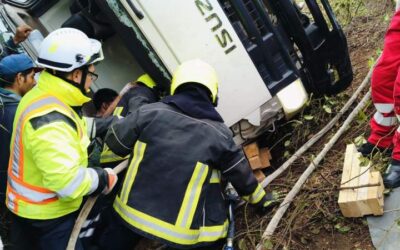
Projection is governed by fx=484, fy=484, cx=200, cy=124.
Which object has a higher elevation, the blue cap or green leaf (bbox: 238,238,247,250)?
the blue cap

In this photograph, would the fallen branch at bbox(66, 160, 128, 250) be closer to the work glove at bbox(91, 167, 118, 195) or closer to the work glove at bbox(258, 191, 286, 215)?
the work glove at bbox(91, 167, 118, 195)

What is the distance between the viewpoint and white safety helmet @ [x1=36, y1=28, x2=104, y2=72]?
280 centimetres

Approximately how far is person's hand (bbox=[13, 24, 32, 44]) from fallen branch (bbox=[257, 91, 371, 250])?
2.31 metres

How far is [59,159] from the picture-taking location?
252 centimetres

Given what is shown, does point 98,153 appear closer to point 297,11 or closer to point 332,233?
point 332,233

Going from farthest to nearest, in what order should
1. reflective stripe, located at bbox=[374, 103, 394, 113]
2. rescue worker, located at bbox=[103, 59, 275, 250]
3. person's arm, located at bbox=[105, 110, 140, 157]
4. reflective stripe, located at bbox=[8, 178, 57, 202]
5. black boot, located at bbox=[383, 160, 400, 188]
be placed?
reflective stripe, located at bbox=[374, 103, 394, 113], black boot, located at bbox=[383, 160, 400, 188], person's arm, located at bbox=[105, 110, 140, 157], rescue worker, located at bbox=[103, 59, 275, 250], reflective stripe, located at bbox=[8, 178, 57, 202]

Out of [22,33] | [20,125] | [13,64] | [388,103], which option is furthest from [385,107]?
[22,33]

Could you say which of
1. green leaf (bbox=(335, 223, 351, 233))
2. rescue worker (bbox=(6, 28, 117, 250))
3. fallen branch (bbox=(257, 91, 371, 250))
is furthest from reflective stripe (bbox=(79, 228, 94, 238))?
green leaf (bbox=(335, 223, 351, 233))

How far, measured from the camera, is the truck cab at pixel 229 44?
3293 millimetres

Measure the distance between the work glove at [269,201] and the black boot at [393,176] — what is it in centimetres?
70

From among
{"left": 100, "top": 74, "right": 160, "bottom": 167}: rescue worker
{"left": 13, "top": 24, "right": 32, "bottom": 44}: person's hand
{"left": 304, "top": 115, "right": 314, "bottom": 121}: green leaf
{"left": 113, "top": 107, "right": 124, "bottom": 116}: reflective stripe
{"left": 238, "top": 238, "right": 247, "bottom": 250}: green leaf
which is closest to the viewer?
{"left": 238, "top": 238, "right": 247, "bottom": 250}: green leaf

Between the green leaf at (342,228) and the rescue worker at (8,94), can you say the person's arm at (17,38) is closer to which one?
the rescue worker at (8,94)

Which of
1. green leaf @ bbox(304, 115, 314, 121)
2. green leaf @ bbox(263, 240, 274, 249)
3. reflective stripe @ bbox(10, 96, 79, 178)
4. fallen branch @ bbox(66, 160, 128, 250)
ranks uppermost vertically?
reflective stripe @ bbox(10, 96, 79, 178)

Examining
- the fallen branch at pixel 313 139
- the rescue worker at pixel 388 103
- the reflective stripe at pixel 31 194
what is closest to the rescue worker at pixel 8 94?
the reflective stripe at pixel 31 194
